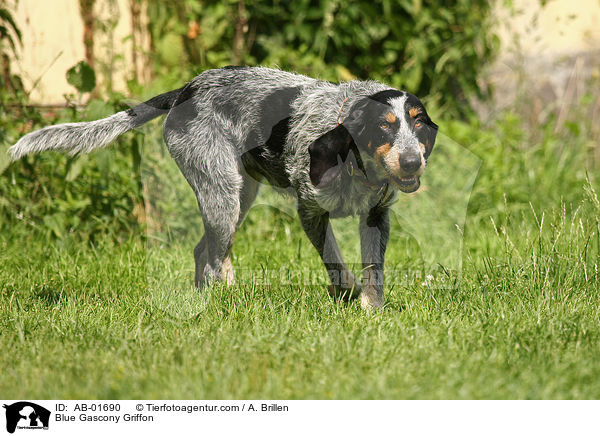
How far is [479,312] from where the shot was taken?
3096mm

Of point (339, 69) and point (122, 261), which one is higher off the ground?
point (339, 69)

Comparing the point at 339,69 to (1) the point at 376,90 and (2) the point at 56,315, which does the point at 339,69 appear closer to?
(1) the point at 376,90

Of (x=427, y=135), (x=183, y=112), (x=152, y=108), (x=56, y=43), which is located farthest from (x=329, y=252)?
(x=56, y=43)

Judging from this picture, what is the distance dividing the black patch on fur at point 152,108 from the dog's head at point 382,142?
0.90 metres

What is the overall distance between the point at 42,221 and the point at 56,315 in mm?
1560

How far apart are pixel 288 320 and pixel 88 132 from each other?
4.77 feet

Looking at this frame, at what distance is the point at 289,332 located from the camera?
2895 mm

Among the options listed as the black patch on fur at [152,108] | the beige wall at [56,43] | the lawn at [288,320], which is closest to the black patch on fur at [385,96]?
the lawn at [288,320]

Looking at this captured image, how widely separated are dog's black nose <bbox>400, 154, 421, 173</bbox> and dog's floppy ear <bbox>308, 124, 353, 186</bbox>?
28 cm

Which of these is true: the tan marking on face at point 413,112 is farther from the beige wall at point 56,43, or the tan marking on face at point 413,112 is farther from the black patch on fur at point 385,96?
the beige wall at point 56,43

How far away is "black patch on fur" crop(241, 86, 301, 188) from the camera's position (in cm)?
343

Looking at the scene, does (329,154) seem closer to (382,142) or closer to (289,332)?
(382,142)
